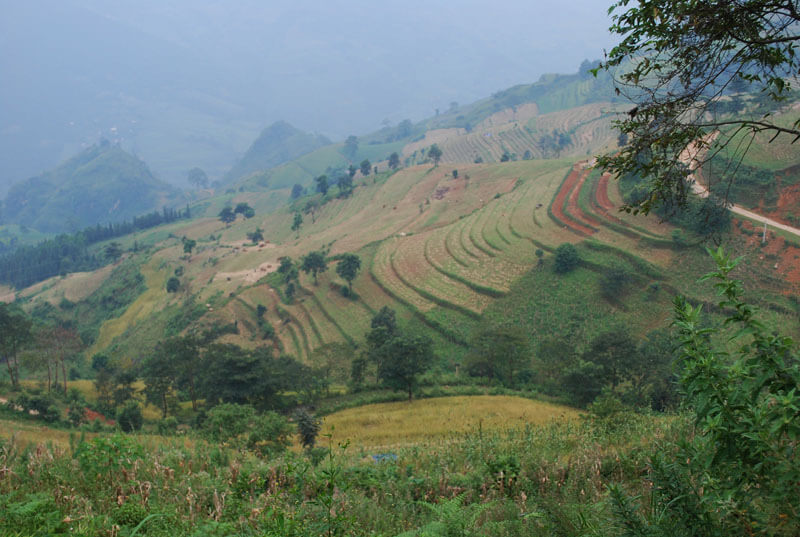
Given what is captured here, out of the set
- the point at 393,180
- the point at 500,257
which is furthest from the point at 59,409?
the point at 393,180

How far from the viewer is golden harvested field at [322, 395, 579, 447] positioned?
57.7 feet

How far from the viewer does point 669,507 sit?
3.11m

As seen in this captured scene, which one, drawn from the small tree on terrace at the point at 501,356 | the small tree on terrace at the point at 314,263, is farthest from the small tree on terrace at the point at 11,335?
the small tree on terrace at the point at 501,356

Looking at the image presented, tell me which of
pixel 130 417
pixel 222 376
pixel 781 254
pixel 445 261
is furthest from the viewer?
pixel 445 261

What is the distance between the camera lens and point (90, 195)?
173875 mm

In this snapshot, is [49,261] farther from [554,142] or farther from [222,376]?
[554,142]

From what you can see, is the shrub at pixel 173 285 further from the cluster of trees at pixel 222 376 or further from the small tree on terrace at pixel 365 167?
the small tree on terrace at pixel 365 167

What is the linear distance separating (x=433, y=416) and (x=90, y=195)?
202 metres

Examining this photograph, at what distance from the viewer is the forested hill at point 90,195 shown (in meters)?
169

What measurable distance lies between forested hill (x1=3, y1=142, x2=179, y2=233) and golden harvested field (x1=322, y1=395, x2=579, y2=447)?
181102 mm

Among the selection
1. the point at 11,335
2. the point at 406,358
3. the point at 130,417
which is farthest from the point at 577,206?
the point at 11,335

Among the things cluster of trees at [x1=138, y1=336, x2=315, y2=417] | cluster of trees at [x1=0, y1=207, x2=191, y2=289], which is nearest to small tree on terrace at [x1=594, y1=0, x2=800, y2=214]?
cluster of trees at [x1=138, y1=336, x2=315, y2=417]

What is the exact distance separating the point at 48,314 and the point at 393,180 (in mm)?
63292

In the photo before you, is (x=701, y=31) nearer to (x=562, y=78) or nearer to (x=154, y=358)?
(x=154, y=358)
